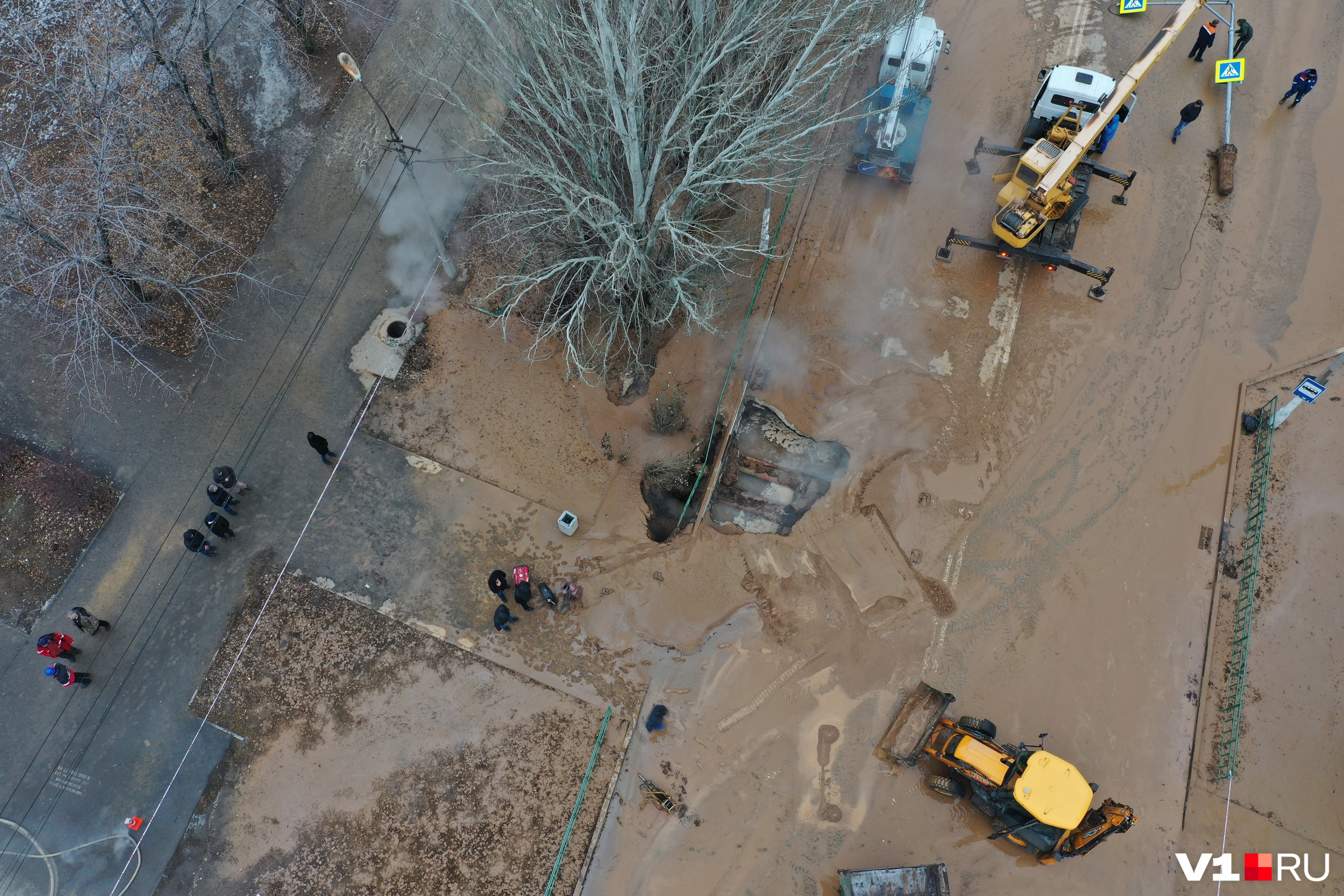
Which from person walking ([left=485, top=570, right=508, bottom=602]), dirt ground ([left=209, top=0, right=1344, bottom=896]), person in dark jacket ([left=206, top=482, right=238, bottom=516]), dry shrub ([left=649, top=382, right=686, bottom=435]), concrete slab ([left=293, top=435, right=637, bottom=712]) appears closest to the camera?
dirt ground ([left=209, top=0, right=1344, bottom=896])

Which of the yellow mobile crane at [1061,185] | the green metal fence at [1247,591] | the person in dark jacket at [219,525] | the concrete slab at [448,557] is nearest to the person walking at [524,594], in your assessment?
the concrete slab at [448,557]

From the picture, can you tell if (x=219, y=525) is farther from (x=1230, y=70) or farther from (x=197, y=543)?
(x=1230, y=70)

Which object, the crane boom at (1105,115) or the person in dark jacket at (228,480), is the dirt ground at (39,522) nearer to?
the person in dark jacket at (228,480)

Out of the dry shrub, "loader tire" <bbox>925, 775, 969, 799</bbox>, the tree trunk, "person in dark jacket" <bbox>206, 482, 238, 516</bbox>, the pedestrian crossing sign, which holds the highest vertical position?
the pedestrian crossing sign

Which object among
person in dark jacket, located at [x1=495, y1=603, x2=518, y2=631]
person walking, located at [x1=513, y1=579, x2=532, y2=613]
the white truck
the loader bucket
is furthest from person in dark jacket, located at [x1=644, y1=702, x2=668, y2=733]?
the white truck

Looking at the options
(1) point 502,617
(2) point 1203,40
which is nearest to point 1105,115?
(2) point 1203,40

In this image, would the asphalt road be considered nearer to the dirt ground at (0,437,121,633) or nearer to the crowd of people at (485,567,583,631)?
the dirt ground at (0,437,121,633)

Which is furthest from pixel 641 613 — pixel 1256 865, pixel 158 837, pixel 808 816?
pixel 1256 865

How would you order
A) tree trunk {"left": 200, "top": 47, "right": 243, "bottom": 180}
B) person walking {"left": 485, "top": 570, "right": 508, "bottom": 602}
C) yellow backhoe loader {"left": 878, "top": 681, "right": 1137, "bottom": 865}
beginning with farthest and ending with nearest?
1. tree trunk {"left": 200, "top": 47, "right": 243, "bottom": 180}
2. person walking {"left": 485, "top": 570, "right": 508, "bottom": 602}
3. yellow backhoe loader {"left": 878, "top": 681, "right": 1137, "bottom": 865}
